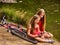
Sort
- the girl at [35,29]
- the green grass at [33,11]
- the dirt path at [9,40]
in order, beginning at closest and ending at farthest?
the dirt path at [9,40], the girl at [35,29], the green grass at [33,11]

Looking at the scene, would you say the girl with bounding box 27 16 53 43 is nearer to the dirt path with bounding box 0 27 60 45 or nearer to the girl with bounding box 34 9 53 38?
the girl with bounding box 34 9 53 38

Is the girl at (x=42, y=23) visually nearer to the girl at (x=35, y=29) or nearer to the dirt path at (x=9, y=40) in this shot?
the girl at (x=35, y=29)

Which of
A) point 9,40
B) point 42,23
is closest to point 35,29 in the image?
point 42,23

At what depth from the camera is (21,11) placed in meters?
12.7

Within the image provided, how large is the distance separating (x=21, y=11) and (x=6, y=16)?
95 cm

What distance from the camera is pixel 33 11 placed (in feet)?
42.9

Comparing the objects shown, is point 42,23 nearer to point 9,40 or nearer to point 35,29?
point 35,29

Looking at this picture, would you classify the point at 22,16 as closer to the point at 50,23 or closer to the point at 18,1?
the point at 50,23

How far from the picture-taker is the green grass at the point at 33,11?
11471 mm

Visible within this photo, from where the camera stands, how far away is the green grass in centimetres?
1147

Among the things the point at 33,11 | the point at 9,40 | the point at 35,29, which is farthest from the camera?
the point at 33,11

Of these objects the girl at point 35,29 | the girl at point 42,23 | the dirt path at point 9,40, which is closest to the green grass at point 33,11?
the girl at point 42,23

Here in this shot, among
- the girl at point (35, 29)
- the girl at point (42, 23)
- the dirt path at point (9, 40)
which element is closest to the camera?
the dirt path at point (9, 40)

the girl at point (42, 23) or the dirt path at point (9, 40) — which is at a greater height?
the girl at point (42, 23)
